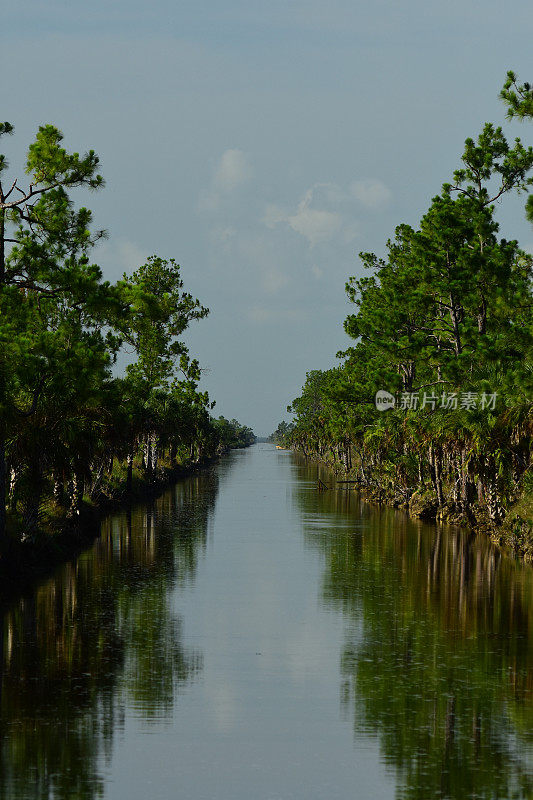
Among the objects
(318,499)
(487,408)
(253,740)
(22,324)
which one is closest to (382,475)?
(318,499)

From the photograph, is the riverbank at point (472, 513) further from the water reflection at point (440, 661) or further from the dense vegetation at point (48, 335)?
the dense vegetation at point (48, 335)

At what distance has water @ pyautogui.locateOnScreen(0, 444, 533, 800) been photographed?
13086 mm

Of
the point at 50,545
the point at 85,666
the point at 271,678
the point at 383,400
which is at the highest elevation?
the point at 383,400

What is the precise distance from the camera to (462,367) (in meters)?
45.2

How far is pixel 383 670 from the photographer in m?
19.3

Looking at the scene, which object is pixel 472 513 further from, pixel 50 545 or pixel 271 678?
pixel 271 678

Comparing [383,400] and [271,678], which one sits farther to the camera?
[383,400]

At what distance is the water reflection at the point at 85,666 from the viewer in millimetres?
13359

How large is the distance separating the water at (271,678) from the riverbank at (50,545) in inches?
33.2

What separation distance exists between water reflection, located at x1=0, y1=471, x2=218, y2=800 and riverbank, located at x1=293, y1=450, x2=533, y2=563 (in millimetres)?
11630

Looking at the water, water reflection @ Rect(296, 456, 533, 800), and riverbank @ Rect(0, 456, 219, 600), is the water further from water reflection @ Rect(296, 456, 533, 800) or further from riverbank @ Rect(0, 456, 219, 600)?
riverbank @ Rect(0, 456, 219, 600)

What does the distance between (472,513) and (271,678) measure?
2901 cm

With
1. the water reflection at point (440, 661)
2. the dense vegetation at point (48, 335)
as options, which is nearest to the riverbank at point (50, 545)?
the dense vegetation at point (48, 335)

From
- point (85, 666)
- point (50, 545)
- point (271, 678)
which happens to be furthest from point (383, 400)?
point (85, 666)
